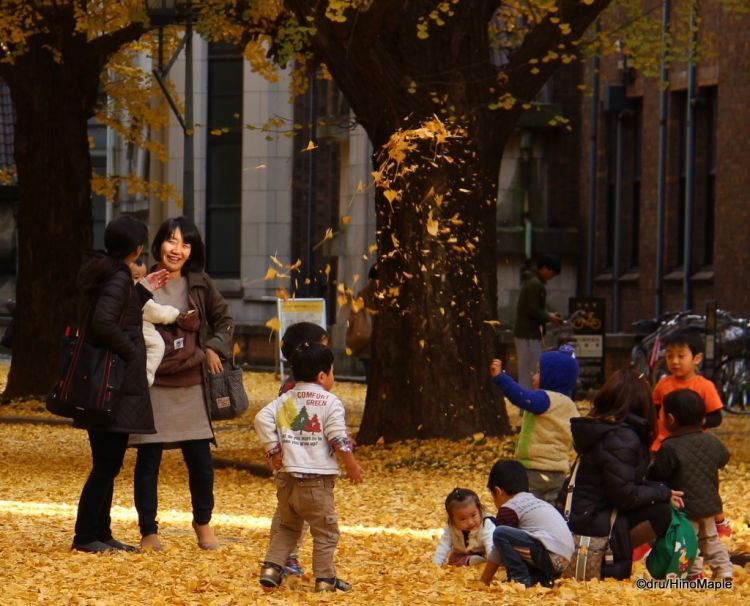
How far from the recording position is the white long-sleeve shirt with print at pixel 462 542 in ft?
30.4

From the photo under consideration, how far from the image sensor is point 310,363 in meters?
8.92

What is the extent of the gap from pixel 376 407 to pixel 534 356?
16.7 ft

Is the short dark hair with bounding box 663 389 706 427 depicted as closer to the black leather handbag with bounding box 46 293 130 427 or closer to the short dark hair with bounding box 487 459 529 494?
the short dark hair with bounding box 487 459 529 494

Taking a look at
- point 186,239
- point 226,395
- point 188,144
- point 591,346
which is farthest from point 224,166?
point 226,395

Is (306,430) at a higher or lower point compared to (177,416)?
higher

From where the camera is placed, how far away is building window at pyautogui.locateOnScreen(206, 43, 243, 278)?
39.0 metres

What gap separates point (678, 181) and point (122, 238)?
718 inches

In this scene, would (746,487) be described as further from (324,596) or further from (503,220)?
(503,220)

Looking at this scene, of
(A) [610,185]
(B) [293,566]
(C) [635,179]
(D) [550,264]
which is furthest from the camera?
(A) [610,185]

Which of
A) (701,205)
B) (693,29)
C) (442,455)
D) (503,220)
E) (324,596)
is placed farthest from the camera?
(503,220)

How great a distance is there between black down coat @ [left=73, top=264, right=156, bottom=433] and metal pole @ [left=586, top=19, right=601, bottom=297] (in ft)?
66.1

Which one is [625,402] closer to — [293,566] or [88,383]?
[293,566]

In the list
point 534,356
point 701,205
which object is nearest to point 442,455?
point 534,356

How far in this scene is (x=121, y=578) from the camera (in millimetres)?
9258
